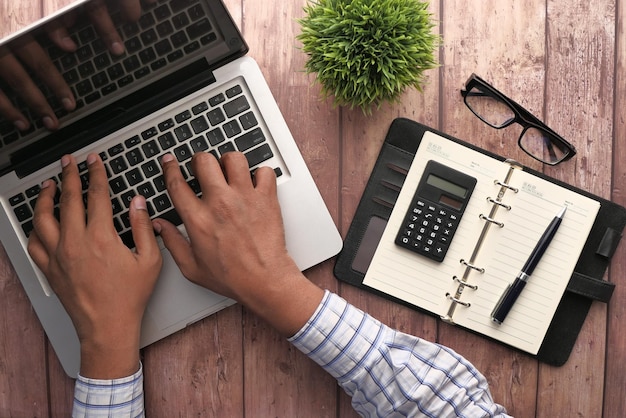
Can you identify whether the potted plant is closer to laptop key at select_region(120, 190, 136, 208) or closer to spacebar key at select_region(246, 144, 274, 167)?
spacebar key at select_region(246, 144, 274, 167)

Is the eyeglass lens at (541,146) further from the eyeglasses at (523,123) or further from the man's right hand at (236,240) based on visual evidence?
the man's right hand at (236,240)

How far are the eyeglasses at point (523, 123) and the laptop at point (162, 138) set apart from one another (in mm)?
290

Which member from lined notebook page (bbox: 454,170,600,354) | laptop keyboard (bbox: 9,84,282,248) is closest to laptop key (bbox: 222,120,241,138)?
laptop keyboard (bbox: 9,84,282,248)

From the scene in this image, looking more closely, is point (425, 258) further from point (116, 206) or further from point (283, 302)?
point (116, 206)

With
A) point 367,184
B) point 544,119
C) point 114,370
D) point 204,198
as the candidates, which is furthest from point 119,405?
point 544,119

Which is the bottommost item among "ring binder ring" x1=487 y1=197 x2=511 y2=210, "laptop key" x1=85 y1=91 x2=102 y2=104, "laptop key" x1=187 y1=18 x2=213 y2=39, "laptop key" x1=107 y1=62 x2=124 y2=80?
"ring binder ring" x1=487 y1=197 x2=511 y2=210

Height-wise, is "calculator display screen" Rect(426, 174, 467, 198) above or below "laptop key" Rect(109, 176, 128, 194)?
below

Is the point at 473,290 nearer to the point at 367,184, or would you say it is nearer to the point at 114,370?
the point at 367,184

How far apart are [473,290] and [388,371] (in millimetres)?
184

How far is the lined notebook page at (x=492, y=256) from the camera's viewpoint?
824 mm

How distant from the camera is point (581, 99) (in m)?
0.85

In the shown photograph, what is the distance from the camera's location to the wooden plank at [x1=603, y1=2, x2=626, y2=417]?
2.79ft

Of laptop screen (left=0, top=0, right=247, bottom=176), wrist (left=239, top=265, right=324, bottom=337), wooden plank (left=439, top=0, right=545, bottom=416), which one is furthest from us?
wooden plank (left=439, top=0, right=545, bottom=416)

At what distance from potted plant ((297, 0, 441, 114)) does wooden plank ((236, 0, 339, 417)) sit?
106 mm
